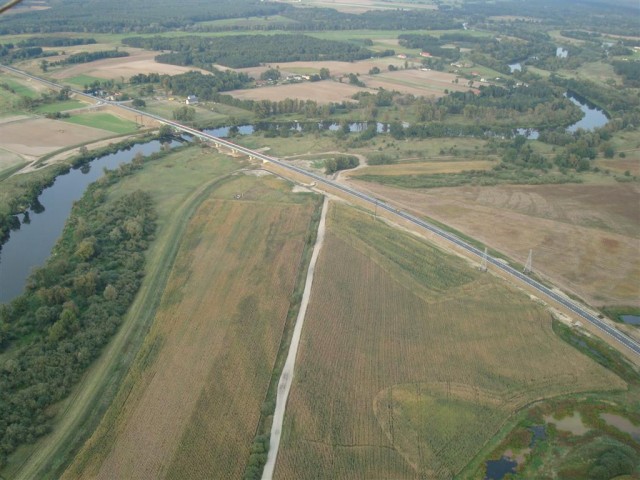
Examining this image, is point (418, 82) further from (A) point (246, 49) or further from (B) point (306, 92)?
(A) point (246, 49)

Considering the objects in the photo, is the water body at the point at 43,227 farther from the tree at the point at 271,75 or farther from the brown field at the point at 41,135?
the tree at the point at 271,75

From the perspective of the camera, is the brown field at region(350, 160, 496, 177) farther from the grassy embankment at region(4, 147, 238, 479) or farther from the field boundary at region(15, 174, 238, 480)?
the field boundary at region(15, 174, 238, 480)

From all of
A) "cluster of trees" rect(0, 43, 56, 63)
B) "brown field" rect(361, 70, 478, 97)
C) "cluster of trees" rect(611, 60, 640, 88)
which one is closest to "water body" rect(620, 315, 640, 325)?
"brown field" rect(361, 70, 478, 97)

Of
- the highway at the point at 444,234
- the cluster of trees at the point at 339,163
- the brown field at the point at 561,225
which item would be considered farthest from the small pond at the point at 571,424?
the cluster of trees at the point at 339,163

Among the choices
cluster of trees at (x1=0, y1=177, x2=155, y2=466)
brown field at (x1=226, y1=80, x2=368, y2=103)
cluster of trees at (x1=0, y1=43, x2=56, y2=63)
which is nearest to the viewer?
cluster of trees at (x1=0, y1=177, x2=155, y2=466)

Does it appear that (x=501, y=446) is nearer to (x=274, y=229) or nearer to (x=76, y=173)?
(x=274, y=229)

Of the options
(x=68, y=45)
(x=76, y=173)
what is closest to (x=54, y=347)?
(x=76, y=173)

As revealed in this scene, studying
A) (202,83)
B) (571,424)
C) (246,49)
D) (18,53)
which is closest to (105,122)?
(202,83)
